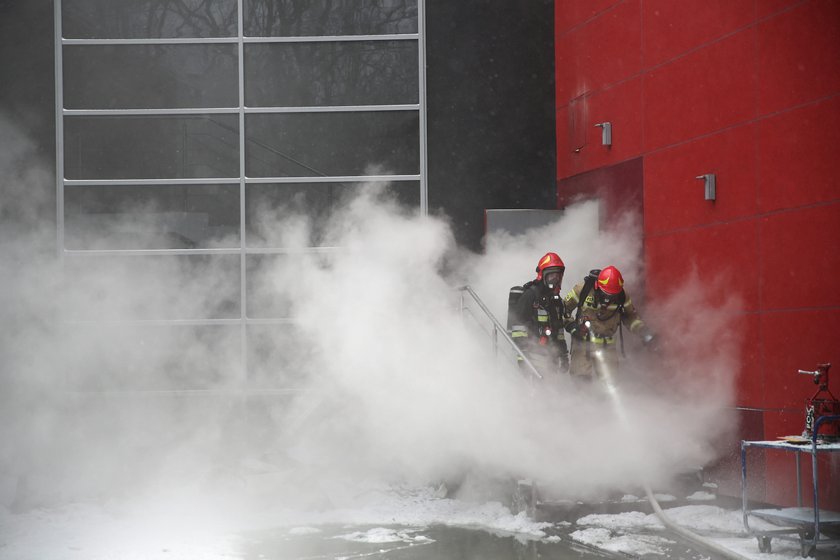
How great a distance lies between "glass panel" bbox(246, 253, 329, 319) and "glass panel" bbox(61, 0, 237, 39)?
2.81m

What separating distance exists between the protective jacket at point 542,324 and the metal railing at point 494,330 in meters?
0.17

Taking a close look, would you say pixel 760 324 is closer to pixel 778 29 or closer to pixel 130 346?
pixel 778 29

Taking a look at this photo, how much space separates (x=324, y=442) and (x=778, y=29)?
6.30 meters

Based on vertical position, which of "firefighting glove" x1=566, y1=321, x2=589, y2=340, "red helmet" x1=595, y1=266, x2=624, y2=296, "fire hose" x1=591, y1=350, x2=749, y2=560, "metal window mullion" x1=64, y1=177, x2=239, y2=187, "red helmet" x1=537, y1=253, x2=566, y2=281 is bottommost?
"fire hose" x1=591, y1=350, x2=749, y2=560

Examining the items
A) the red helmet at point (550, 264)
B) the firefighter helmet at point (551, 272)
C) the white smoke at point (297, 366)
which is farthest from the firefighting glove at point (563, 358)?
the red helmet at point (550, 264)

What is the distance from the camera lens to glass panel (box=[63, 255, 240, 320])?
1182 cm

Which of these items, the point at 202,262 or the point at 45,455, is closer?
the point at 45,455

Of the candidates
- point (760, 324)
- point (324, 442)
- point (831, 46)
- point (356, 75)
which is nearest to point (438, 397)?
point (324, 442)

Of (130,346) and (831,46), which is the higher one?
(831,46)

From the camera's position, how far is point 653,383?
9.77 metres

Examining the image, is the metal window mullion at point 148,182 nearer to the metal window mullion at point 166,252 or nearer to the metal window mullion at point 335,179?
the metal window mullion at point 335,179

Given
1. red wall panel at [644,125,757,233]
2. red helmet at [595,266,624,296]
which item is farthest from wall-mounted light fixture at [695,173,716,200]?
red helmet at [595,266,624,296]

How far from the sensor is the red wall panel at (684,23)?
875 cm

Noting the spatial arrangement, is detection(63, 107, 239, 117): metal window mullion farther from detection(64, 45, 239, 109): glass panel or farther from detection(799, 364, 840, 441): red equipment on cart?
detection(799, 364, 840, 441): red equipment on cart
